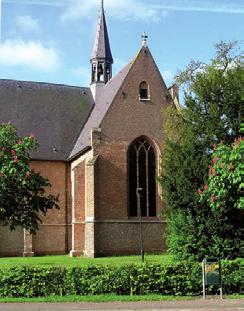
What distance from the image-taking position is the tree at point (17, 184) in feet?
70.5

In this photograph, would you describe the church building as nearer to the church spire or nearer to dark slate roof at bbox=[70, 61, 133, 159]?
dark slate roof at bbox=[70, 61, 133, 159]

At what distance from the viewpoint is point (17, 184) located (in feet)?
71.6

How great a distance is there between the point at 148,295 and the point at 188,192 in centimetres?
938

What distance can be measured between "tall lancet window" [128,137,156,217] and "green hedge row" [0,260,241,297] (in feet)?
59.8

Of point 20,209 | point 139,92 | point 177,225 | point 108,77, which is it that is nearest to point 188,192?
point 177,225

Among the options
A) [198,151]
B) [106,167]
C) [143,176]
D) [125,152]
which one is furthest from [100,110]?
[198,151]

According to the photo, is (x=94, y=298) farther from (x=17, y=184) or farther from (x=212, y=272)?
(x=17, y=184)

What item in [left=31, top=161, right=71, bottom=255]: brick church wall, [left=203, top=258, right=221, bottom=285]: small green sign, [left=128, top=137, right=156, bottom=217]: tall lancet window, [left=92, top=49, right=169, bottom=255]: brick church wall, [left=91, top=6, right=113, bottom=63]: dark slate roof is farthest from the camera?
[left=91, top=6, right=113, bottom=63]: dark slate roof

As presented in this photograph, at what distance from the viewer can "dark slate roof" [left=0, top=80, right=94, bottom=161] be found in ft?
123

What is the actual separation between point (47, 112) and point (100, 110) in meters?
5.46

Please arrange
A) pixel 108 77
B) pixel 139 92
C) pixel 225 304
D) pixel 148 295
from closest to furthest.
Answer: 1. pixel 225 304
2. pixel 148 295
3. pixel 139 92
4. pixel 108 77

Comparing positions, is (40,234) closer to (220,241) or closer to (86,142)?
(86,142)

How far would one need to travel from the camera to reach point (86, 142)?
3475 centimetres

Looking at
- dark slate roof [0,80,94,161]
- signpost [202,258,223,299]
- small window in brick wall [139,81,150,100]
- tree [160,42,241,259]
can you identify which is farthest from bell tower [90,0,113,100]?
signpost [202,258,223,299]
